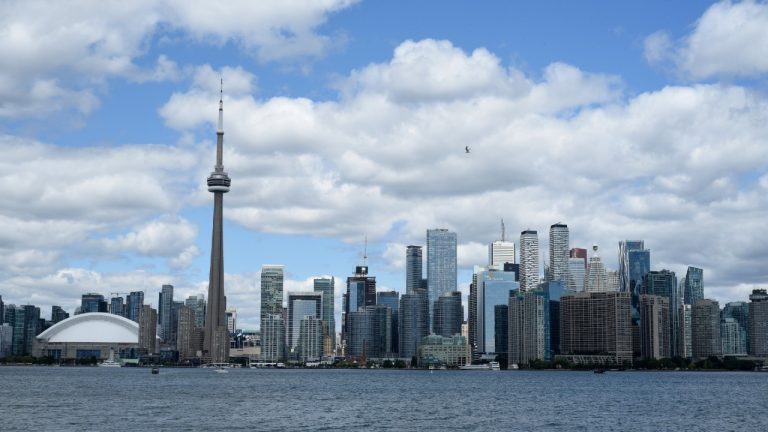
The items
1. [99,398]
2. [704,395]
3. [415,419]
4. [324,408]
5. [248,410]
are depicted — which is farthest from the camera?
[704,395]

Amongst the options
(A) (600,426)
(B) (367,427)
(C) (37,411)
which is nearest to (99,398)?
(C) (37,411)

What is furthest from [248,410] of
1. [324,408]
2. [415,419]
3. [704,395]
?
[704,395]

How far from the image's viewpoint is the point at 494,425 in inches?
4215

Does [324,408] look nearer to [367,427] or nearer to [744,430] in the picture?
[367,427]

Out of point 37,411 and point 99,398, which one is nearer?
point 37,411

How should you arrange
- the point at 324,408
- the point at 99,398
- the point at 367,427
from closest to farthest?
the point at 367,427 < the point at 324,408 < the point at 99,398

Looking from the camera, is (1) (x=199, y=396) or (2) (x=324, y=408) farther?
(1) (x=199, y=396)

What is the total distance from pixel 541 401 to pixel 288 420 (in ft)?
190

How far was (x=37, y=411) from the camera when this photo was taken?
11838 centimetres

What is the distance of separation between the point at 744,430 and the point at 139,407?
232ft

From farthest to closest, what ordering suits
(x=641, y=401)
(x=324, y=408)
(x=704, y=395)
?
(x=704, y=395) < (x=641, y=401) < (x=324, y=408)

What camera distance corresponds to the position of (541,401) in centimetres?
15588

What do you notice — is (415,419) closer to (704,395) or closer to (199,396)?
(199,396)

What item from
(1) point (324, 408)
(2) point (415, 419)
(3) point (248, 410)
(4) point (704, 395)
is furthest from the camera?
(4) point (704, 395)
